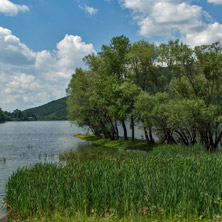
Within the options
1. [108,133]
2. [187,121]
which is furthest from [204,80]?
[108,133]

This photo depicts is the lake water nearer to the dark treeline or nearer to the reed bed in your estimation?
the reed bed

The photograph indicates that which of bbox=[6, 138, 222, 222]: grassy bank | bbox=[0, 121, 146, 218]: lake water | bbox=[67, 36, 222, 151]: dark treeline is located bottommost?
bbox=[0, 121, 146, 218]: lake water

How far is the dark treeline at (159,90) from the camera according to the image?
2930cm

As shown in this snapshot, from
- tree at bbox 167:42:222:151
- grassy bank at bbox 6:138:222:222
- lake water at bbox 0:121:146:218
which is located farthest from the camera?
tree at bbox 167:42:222:151

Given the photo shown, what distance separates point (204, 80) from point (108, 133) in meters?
27.1

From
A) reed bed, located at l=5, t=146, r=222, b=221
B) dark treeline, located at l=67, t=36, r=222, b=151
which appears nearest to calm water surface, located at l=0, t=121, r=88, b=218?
reed bed, located at l=5, t=146, r=222, b=221

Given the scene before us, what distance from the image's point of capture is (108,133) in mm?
53375

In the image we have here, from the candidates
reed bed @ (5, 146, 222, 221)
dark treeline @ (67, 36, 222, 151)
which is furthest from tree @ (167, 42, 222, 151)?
reed bed @ (5, 146, 222, 221)

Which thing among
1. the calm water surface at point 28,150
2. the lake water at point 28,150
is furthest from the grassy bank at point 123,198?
the calm water surface at point 28,150

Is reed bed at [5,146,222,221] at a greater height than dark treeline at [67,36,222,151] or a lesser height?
lesser

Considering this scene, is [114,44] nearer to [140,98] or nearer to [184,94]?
[140,98]

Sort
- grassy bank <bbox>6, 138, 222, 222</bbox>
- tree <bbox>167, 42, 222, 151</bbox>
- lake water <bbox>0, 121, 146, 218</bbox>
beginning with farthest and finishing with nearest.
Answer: tree <bbox>167, 42, 222, 151</bbox>
lake water <bbox>0, 121, 146, 218</bbox>
grassy bank <bbox>6, 138, 222, 222</bbox>

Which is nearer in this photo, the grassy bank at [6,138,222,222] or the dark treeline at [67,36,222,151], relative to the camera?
the grassy bank at [6,138,222,222]

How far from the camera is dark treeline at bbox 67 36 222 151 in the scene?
29.3m
